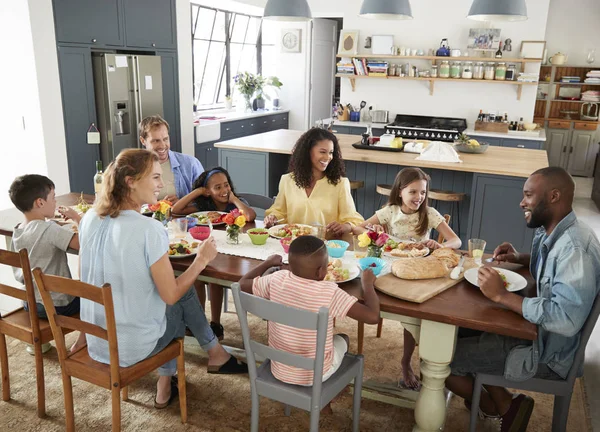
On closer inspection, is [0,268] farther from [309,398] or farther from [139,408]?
[309,398]

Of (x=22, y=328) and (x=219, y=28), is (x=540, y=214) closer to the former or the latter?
(x=22, y=328)

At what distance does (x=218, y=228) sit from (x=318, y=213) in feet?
1.92

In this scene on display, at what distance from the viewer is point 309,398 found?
181 centimetres

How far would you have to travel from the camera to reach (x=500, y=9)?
12.4ft

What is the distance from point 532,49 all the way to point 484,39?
1.99 ft

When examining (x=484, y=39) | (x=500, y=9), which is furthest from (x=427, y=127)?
(x=500, y=9)

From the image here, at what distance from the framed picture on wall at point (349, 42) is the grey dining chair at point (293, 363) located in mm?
6137

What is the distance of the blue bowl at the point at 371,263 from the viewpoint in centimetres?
210

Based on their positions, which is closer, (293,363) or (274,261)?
(293,363)

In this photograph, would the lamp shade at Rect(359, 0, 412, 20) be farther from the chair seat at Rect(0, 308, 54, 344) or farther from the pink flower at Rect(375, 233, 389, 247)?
the chair seat at Rect(0, 308, 54, 344)

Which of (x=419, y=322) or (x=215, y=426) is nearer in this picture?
(x=419, y=322)

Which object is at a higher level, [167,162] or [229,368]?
[167,162]

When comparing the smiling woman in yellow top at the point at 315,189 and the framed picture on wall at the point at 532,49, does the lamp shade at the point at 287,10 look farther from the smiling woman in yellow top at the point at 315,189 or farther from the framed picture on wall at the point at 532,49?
the framed picture on wall at the point at 532,49

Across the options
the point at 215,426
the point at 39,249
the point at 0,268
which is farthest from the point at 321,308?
the point at 0,268
